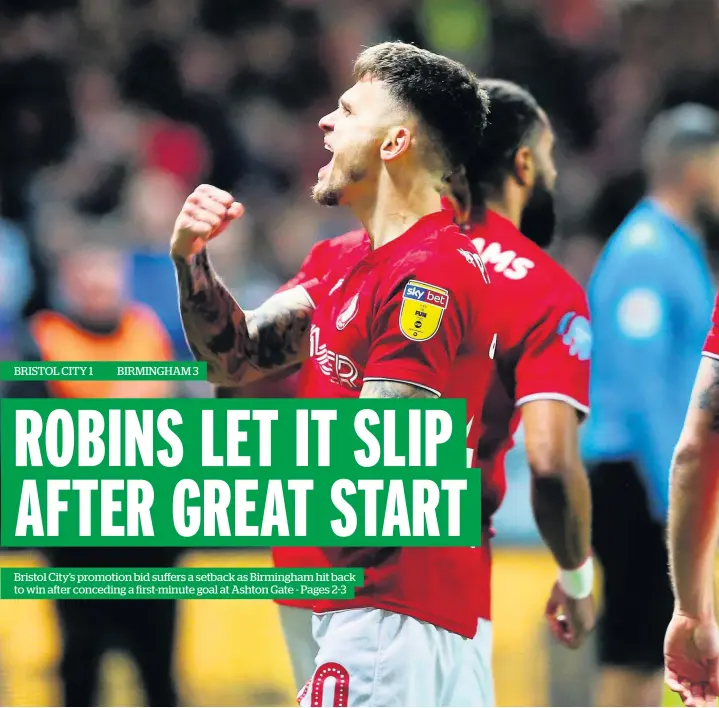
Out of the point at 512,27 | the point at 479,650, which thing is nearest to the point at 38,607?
the point at 479,650

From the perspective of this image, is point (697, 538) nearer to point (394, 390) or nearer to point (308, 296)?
point (394, 390)

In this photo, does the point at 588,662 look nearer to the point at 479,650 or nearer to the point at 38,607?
the point at 479,650

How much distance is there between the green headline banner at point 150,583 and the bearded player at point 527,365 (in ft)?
0.19

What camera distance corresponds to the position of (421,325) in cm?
223

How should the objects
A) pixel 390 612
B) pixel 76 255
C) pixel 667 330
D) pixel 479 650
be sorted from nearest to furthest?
pixel 390 612
pixel 479 650
pixel 667 330
pixel 76 255

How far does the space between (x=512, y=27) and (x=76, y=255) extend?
9.34 ft

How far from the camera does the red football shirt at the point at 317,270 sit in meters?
2.58

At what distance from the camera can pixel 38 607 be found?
3.49 metres

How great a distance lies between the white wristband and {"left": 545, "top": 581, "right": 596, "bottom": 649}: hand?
12mm

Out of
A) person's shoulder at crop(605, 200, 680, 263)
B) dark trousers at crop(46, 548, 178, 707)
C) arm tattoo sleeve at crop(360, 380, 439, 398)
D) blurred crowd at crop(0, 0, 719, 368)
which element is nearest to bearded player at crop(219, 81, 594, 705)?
arm tattoo sleeve at crop(360, 380, 439, 398)

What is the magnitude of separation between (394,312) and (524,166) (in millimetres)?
746

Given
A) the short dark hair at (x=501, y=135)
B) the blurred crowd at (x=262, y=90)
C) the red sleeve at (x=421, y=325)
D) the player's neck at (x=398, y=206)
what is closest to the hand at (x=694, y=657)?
the red sleeve at (x=421, y=325)

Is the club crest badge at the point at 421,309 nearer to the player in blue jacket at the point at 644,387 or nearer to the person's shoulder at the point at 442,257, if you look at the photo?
the person's shoulder at the point at 442,257

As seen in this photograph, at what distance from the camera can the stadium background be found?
4113mm
